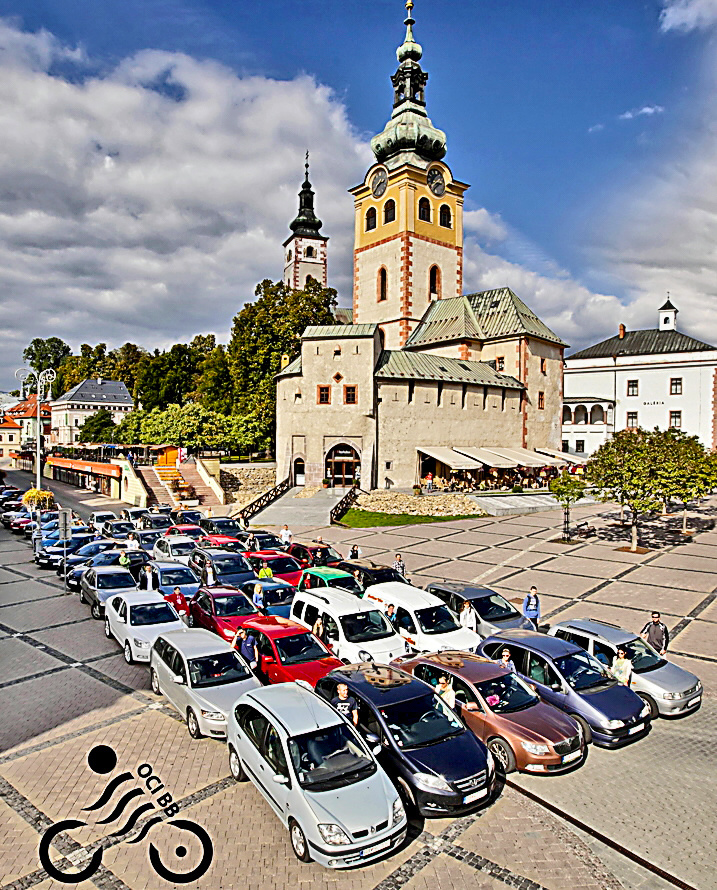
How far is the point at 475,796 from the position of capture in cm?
822

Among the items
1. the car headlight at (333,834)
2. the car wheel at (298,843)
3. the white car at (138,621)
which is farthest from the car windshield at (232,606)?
the car headlight at (333,834)

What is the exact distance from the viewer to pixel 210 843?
24.8 ft

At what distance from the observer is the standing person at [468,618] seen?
1477 cm

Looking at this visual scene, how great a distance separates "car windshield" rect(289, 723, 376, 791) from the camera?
7770mm

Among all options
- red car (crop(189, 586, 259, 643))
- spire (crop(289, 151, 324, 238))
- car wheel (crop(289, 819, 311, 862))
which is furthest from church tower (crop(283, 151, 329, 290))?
car wheel (crop(289, 819, 311, 862))

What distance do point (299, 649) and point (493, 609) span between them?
569 centimetres

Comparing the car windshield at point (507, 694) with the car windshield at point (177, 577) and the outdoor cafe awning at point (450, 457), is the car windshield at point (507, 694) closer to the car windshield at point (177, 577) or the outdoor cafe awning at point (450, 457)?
the car windshield at point (177, 577)

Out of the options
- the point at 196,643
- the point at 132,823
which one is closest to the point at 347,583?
the point at 196,643

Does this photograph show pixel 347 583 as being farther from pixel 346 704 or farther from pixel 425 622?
pixel 346 704

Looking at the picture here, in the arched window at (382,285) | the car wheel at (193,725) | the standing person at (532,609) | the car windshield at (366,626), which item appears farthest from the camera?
the arched window at (382,285)

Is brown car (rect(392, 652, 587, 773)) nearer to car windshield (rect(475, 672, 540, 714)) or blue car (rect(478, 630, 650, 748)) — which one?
car windshield (rect(475, 672, 540, 714))

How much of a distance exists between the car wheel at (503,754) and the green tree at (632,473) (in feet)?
63.2

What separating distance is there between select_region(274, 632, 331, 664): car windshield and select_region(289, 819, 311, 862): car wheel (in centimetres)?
459

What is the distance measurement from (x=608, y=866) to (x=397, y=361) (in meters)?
38.1
